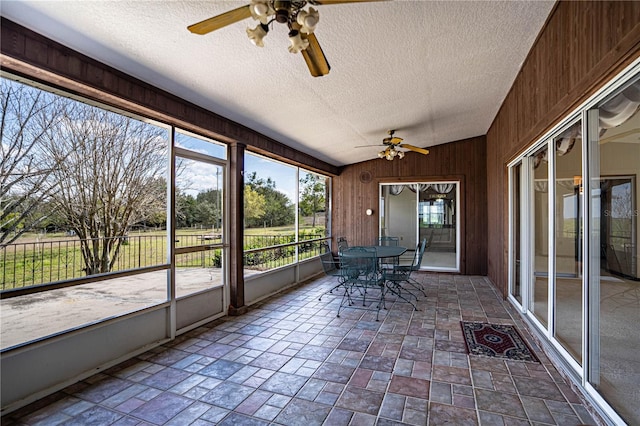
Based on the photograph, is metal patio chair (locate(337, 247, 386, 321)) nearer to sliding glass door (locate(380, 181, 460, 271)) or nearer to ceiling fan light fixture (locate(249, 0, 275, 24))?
sliding glass door (locate(380, 181, 460, 271))

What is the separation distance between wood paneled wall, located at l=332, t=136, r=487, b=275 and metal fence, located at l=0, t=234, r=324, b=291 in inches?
120

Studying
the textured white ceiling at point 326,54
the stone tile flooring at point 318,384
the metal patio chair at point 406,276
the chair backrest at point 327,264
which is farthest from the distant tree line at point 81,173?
the metal patio chair at point 406,276

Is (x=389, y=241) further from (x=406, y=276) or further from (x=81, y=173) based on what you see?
(x=81, y=173)

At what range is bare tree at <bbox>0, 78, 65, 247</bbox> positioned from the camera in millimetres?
2221

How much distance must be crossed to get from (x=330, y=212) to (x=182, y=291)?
4.80 meters

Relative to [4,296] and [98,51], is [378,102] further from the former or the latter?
[4,296]

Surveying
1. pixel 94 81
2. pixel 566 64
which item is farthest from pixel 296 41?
pixel 566 64

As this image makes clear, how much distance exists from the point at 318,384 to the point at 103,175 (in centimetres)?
Answer: 260

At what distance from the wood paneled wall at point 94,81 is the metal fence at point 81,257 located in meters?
1.23

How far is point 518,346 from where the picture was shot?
315 cm

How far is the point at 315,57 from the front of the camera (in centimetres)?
203

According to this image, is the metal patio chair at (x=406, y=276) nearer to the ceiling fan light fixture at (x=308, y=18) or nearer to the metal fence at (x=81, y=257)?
the metal fence at (x=81, y=257)

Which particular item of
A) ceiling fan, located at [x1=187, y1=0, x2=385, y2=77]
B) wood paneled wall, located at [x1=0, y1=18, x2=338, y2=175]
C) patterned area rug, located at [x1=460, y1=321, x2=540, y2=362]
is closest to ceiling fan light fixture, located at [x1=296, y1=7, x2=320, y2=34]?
ceiling fan, located at [x1=187, y1=0, x2=385, y2=77]

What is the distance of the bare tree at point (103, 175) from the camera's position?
A: 258 cm
